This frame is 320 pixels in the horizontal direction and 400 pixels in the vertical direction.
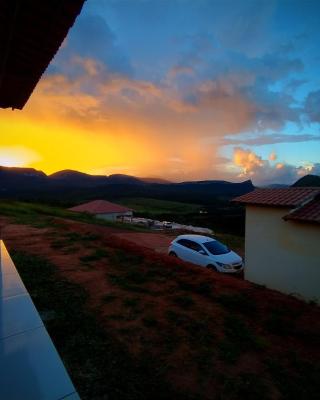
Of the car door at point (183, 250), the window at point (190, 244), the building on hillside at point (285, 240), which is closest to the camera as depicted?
the building on hillside at point (285, 240)

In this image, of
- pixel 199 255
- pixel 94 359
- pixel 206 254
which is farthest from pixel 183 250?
pixel 94 359

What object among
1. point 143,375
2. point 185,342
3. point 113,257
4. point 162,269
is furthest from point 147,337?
point 113,257

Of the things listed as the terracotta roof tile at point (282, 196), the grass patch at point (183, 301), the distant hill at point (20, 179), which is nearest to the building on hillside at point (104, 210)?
the terracotta roof tile at point (282, 196)

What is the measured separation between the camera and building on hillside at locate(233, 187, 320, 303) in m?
12.0

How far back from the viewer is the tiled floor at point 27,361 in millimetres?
2488

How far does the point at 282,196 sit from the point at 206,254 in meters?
4.59

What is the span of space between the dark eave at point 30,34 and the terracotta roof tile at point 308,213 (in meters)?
11.0

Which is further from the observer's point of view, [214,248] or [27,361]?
[214,248]

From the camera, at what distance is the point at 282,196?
14102mm

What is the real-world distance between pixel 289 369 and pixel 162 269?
5.09 meters

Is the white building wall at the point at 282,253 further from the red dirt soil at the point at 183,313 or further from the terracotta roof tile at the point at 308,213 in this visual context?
the red dirt soil at the point at 183,313

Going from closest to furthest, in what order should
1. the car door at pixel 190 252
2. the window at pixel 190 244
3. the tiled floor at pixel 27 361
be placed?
the tiled floor at pixel 27 361, the car door at pixel 190 252, the window at pixel 190 244

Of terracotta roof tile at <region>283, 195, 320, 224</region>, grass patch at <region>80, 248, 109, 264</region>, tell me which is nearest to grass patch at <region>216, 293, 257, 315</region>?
grass patch at <region>80, 248, 109, 264</region>

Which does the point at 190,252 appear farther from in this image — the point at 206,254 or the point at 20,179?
the point at 20,179
